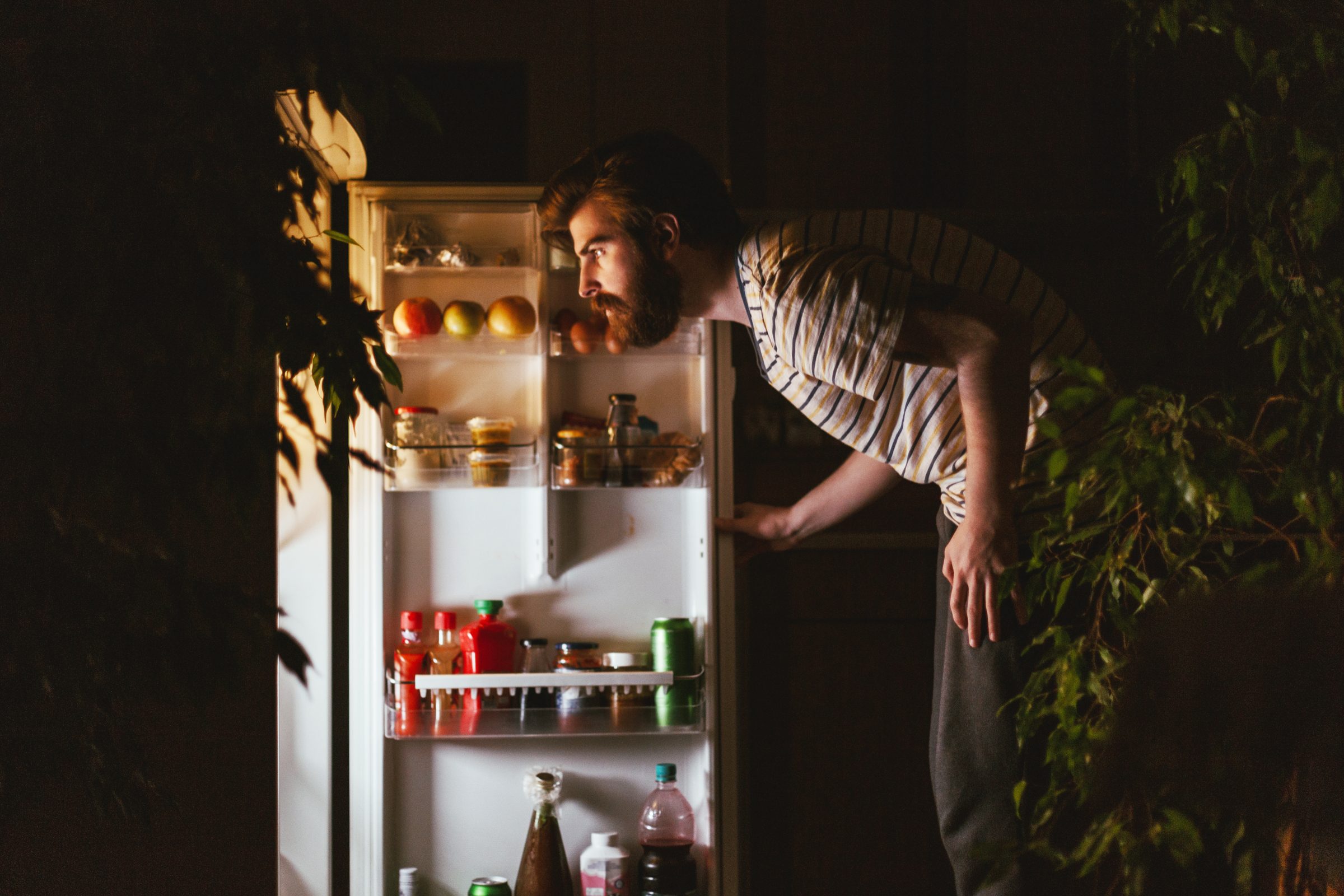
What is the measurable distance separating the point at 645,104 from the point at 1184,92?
3.51 ft

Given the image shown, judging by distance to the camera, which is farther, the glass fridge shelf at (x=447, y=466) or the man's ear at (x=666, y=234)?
the glass fridge shelf at (x=447, y=466)

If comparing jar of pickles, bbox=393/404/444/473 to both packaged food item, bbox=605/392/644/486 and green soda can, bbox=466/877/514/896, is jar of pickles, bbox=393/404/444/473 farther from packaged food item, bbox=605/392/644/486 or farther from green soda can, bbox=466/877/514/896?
green soda can, bbox=466/877/514/896

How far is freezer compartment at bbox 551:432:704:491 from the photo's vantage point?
190 centimetres

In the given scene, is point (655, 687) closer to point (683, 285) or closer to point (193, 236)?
point (683, 285)

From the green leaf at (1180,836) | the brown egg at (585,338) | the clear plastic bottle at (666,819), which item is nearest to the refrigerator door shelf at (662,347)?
the brown egg at (585,338)

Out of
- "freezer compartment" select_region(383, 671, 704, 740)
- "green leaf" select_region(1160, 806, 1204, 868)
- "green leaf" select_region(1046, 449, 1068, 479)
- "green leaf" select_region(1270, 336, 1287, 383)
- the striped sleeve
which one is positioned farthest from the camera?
"freezer compartment" select_region(383, 671, 704, 740)

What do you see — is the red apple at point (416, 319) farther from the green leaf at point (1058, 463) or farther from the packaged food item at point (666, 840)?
the green leaf at point (1058, 463)

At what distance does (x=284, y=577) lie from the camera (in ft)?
6.24

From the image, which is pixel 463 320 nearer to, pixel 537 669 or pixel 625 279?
pixel 625 279

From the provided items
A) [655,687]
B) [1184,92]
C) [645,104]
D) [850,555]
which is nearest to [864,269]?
[850,555]

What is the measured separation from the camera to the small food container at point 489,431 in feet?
6.23

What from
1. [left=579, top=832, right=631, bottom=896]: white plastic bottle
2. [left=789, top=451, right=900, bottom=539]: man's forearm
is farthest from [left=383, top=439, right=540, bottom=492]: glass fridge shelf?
[left=579, top=832, right=631, bottom=896]: white plastic bottle

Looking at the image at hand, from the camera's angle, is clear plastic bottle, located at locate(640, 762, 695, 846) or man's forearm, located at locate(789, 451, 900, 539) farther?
clear plastic bottle, located at locate(640, 762, 695, 846)

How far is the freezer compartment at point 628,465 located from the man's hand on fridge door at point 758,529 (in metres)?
0.09
